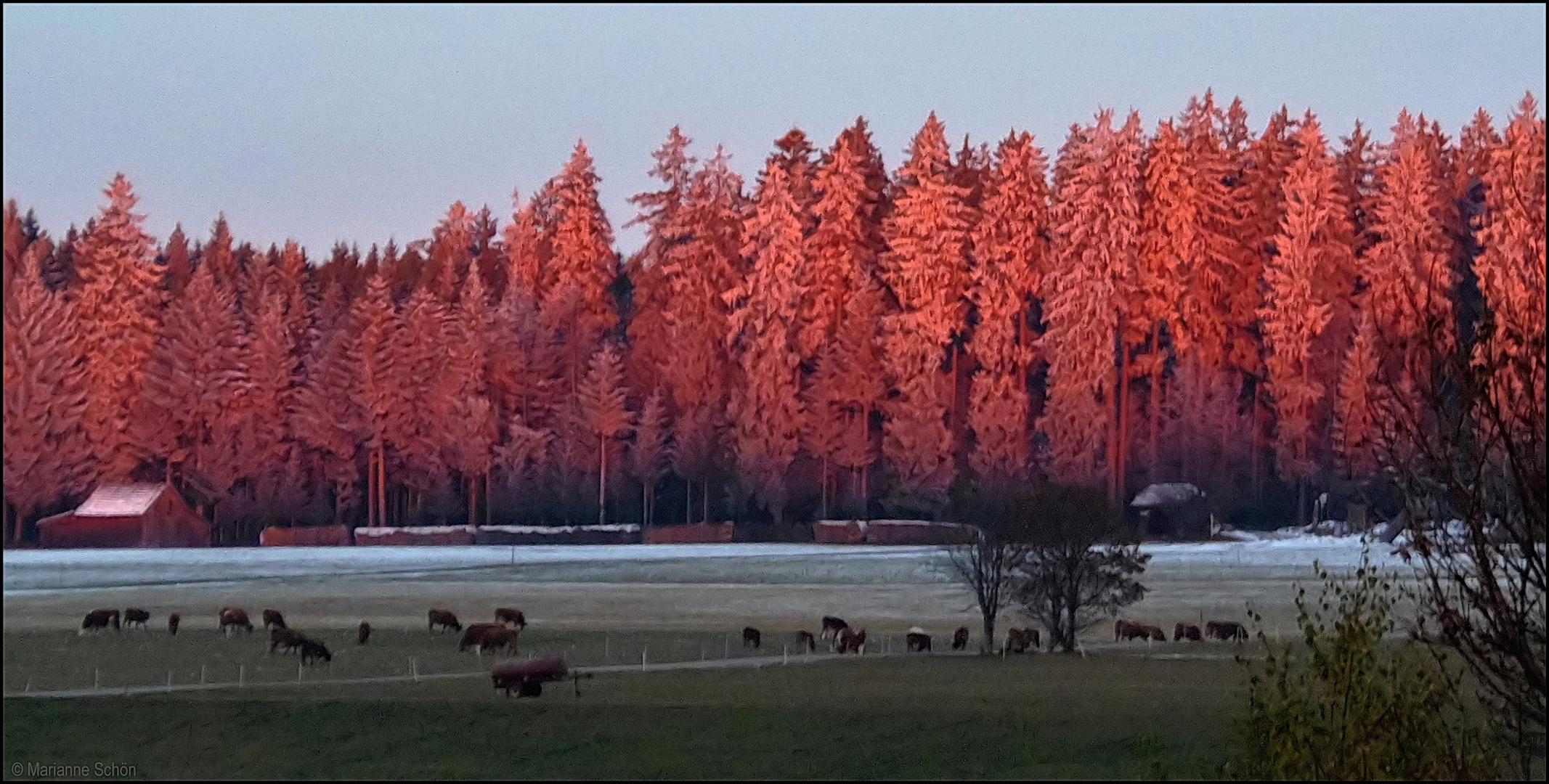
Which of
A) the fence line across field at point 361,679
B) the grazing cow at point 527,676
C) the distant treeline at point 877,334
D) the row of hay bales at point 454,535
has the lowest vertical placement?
the fence line across field at point 361,679

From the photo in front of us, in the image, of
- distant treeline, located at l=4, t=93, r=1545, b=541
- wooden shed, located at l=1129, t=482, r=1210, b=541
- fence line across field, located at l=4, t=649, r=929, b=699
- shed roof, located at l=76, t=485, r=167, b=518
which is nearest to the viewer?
fence line across field, located at l=4, t=649, r=929, b=699

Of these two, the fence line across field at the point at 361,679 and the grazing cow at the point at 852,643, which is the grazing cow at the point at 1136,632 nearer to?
the grazing cow at the point at 852,643

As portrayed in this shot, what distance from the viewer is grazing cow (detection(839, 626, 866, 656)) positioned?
31453 mm

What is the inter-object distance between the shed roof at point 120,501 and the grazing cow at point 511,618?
12.4m

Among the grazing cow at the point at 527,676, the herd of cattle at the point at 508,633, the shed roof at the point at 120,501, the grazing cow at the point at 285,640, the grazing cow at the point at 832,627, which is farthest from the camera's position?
the shed roof at the point at 120,501

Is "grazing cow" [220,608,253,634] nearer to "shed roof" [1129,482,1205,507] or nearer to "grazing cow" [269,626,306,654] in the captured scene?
"grazing cow" [269,626,306,654]

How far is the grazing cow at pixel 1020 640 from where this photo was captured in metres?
31.5

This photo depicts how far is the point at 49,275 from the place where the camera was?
38156mm

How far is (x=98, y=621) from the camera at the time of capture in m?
34.5

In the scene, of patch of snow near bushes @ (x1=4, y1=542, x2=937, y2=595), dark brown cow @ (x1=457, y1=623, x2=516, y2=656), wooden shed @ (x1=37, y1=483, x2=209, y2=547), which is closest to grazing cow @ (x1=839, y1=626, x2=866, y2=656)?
dark brown cow @ (x1=457, y1=623, x2=516, y2=656)

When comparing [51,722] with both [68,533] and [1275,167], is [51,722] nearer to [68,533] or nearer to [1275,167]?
[68,533]

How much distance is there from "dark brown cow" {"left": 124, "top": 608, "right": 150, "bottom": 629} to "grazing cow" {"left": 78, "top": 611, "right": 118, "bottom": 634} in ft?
0.84

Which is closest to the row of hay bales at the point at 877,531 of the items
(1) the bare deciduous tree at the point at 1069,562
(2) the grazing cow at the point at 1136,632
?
(2) the grazing cow at the point at 1136,632

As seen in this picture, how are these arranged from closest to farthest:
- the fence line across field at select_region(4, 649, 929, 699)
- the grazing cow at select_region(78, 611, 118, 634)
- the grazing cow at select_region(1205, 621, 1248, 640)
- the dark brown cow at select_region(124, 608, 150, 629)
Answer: the fence line across field at select_region(4, 649, 929, 699)
the grazing cow at select_region(1205, 621, 1248, 640)
the grazing cow at select_region(78, 611, 118, 634)
the dark brown cow at select_region(124, 608, 150, 629)
